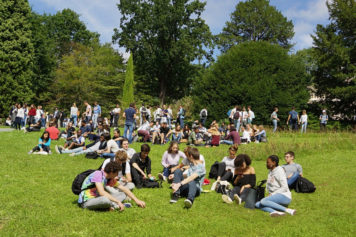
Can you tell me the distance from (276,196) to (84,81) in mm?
35912

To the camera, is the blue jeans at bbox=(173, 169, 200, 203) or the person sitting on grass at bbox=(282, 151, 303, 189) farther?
the person sitting on grass at bbox=(282, 151, 303, 189)

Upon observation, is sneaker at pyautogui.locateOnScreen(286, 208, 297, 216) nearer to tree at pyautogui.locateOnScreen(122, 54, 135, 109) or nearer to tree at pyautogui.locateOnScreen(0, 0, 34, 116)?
tree at pyautogui.locateOnScreen(122, 54, 135, 109)

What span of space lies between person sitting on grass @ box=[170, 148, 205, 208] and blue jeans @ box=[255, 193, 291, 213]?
146cm

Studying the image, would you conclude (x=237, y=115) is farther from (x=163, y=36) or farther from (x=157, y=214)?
(x=163, y=36)

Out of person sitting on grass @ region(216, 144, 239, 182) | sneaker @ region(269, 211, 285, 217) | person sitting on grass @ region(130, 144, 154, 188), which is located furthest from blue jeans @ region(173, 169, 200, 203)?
sneaker @ region(269, 211, 285, 217)

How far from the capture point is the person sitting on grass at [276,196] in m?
6.47

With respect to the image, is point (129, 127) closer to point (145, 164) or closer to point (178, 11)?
point (145, 164)

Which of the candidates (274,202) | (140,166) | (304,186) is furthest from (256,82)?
(274,202)

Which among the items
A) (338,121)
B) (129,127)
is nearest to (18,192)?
(129,127)

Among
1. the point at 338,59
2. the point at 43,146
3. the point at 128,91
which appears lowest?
the point at 43,146

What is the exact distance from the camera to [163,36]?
43719 millimetres

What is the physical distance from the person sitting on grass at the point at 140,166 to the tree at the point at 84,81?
32218mm

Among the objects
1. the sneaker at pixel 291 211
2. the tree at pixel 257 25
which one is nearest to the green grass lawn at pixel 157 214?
the sneaker at pixel 291 211

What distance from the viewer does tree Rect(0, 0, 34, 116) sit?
33156 millimetres
